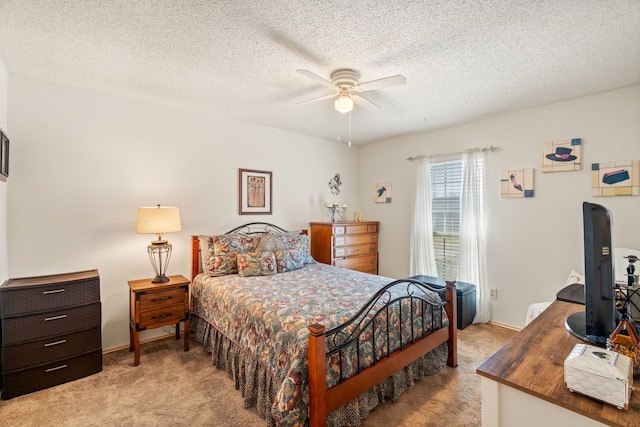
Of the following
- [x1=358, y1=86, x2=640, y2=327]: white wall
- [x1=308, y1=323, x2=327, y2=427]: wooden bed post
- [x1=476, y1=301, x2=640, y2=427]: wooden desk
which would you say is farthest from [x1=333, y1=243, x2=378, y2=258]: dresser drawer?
[x1=476, y1=301, x2=640, y2=427]: wooden desk

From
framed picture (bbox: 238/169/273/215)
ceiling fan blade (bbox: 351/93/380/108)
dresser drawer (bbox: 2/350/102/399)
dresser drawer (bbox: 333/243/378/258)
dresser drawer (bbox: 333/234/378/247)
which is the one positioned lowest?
dresser drawer (bbox: 2/350/102/399)

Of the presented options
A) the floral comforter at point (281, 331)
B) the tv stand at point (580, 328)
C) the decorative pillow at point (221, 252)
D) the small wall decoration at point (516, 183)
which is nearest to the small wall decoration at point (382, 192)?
the small wall decoration at point (516, 183)

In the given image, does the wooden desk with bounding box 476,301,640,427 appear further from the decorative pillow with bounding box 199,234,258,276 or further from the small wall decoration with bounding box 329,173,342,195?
the small wall decoration with bounding box 329,173,342,195

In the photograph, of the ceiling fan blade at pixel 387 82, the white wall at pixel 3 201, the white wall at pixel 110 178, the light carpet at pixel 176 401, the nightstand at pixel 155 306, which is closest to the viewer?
the light carpet at pixel 176 401

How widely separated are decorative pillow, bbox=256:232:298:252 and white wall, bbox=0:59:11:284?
218cm

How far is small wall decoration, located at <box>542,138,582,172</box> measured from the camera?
124 inches

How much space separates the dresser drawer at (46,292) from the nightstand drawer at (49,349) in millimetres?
269

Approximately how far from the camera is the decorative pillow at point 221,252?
3.28 m

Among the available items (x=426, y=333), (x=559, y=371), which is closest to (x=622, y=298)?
(x=559, y=371)

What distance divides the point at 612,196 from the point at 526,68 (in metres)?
1.66

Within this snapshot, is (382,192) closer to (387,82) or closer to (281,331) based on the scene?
(387,82)

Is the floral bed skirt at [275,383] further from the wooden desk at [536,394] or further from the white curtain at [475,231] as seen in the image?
the white curtain at [475,231]

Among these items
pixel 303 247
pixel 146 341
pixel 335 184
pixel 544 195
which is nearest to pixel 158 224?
pixel 146 341

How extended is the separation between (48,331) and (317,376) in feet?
7.75
